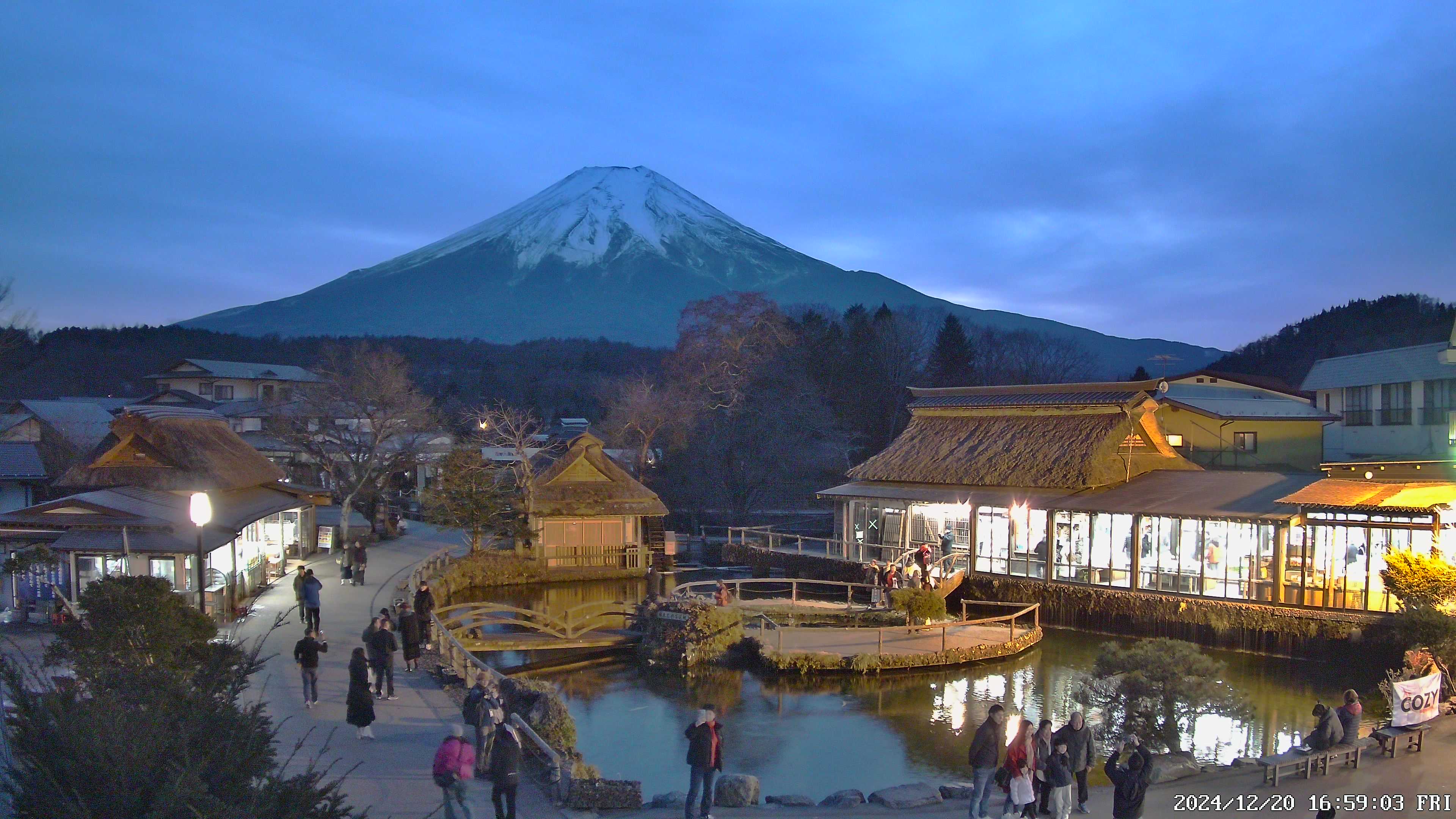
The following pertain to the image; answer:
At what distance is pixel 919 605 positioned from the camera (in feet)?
66.6

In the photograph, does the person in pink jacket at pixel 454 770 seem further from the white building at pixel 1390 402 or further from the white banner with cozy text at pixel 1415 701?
the white building at pixel 1390 402

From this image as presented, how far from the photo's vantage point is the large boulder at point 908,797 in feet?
30.9

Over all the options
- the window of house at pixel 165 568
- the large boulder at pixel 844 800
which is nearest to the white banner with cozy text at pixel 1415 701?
the large boulder at pixel 844 800

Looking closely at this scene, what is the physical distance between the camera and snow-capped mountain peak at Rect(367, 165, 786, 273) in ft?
427

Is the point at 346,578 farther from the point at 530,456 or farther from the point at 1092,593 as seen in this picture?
the point at 1092,593

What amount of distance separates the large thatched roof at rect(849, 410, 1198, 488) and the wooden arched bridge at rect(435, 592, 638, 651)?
10.6 meters

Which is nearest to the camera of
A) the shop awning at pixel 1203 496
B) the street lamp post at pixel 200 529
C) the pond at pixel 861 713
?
the pond at pixel 861 713

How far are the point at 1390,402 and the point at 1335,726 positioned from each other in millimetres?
29629

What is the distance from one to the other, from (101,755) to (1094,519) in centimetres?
2201

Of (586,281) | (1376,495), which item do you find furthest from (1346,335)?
(586,281)

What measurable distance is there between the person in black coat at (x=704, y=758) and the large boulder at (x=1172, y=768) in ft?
15.0

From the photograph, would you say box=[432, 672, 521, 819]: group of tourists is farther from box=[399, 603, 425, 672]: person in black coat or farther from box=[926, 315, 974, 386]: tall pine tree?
box=[926, 315, 974, 386]: tall pine tree

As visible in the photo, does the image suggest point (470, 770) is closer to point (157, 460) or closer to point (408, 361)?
point (157, 460)

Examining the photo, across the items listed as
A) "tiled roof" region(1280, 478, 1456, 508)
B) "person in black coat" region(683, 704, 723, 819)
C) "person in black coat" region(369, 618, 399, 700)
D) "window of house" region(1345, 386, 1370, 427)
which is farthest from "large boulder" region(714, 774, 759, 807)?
"window of house" region(1345, 386, 1370, 427)
